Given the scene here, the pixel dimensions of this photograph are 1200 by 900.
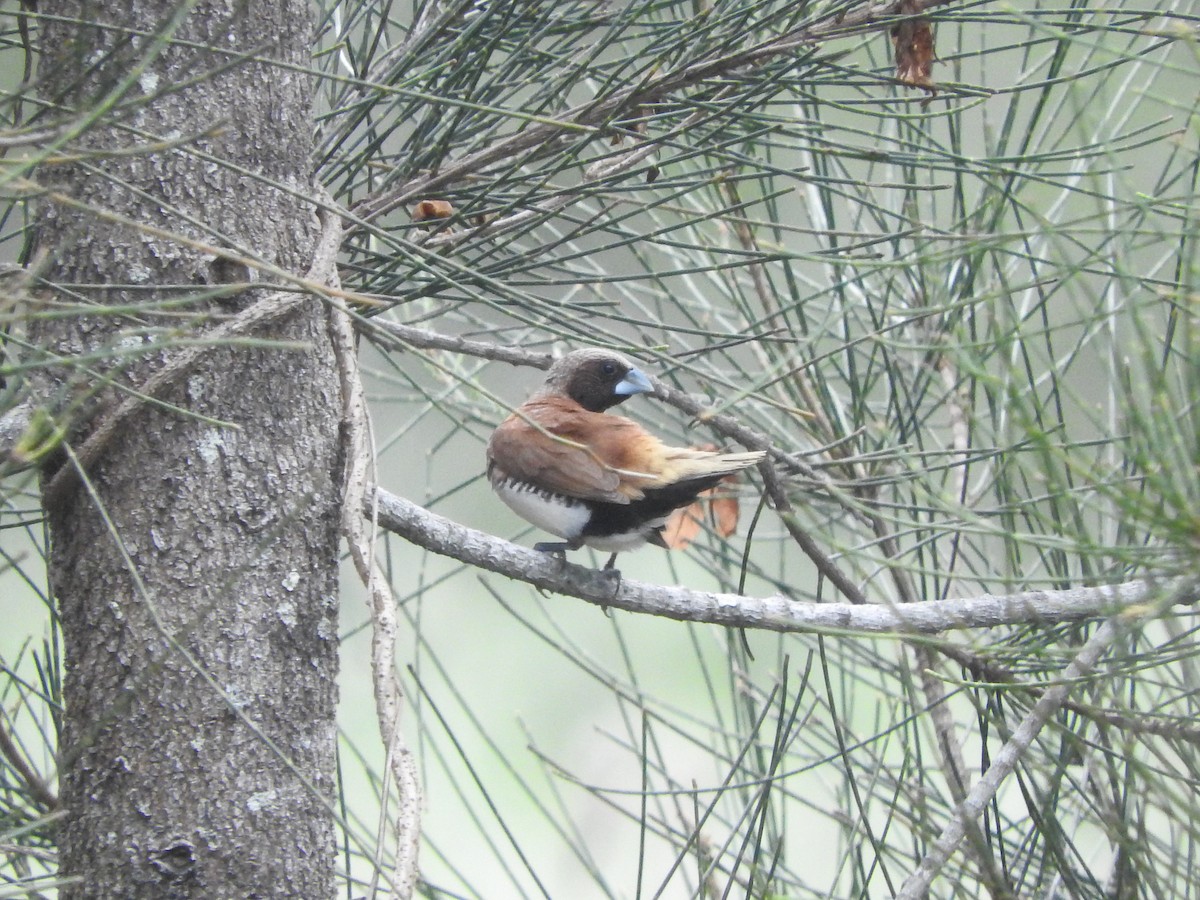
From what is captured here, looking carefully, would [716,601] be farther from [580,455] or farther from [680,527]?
[680,527]

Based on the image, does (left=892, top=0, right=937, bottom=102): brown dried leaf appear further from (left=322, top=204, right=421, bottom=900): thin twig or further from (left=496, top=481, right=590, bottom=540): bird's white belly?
(left=496, top=481, right=590, bottom=540): bird's white belly

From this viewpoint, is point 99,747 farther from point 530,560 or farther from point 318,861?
point 530,560

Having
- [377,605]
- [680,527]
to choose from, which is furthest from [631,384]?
[377,605]

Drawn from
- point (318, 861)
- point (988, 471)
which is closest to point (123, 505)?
point (318, 861)

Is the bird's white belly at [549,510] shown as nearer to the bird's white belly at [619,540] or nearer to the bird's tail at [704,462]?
the bird's white belly at [619,540]

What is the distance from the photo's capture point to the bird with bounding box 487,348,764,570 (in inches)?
89.7

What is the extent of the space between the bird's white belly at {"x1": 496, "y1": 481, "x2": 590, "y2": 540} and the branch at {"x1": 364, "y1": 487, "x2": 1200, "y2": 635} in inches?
14.1

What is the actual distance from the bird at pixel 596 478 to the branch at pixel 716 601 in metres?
0.27

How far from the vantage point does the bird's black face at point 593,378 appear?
3.04m

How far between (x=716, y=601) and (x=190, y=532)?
2.58 ft

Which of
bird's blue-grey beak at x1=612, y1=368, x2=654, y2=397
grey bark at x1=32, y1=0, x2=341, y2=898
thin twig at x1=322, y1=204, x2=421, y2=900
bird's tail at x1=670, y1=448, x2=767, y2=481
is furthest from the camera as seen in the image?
bird's blue-grey beak at x1=612, y1=368, x2=654, y2=397

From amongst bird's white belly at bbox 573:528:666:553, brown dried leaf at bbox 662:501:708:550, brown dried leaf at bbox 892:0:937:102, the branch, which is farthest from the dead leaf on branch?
brown dried leaf at bbox 892:0:937:102

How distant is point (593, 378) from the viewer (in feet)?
10.2

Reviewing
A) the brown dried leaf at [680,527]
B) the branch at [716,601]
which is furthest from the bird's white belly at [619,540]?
the branch at [716,601]
